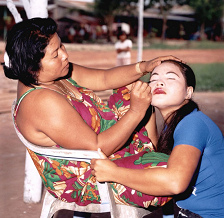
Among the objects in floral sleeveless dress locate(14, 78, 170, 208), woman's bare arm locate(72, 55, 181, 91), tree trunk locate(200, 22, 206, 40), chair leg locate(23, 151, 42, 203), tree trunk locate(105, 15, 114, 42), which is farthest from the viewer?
tree trunk locate(200, 22, 206, 40)

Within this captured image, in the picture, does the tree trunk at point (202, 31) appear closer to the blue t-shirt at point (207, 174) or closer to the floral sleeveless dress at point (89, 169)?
the floral sleeveless dress at point (89, 169)

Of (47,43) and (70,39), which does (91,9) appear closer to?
(70,39)

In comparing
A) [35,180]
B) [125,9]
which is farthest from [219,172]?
[125,9]

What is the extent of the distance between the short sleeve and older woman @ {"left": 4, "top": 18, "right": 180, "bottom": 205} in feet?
0.71

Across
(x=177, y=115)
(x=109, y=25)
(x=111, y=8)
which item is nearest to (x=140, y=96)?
(x=177, y=115)

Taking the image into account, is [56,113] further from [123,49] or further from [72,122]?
[123,49]

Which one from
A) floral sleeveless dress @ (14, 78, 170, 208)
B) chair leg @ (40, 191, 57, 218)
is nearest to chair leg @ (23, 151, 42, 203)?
chair leg @ (40, 191, 57, 218)

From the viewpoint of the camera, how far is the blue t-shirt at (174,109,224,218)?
67.2 inches

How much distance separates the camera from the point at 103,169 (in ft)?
5.75

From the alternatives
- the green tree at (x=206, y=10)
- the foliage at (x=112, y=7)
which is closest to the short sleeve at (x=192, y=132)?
the foliage at (x=112, y=7)

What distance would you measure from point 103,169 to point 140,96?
14.2 inches

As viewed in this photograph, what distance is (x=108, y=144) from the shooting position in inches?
72.8

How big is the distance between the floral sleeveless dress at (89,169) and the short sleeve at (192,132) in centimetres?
20

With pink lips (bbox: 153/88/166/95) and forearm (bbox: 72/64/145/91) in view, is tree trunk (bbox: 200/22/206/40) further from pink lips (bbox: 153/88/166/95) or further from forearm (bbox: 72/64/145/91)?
pink lips (bbox: 153/88/166/95)
